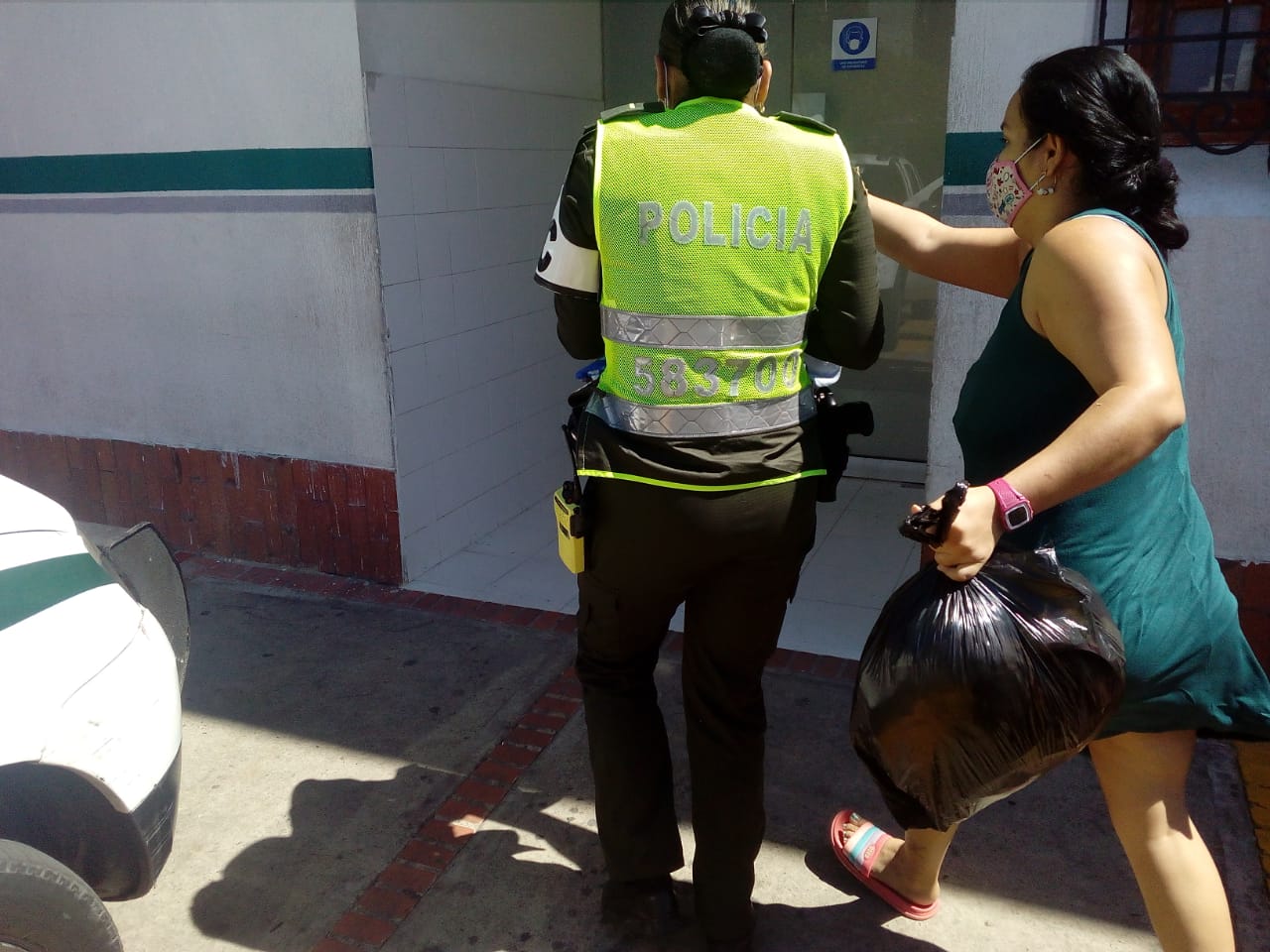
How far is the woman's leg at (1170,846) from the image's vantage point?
84.9 inches

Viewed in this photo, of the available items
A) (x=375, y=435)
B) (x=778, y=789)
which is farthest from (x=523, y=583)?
(x=778, y=789)

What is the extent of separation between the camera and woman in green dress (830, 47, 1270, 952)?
1993 millimetres

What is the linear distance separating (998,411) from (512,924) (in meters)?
1.73

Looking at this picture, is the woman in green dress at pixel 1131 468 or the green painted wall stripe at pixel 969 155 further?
the green painted wall stripe at pixel 969 155

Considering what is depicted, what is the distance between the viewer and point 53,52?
4.96 meters

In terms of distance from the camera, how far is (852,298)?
235 centimetres

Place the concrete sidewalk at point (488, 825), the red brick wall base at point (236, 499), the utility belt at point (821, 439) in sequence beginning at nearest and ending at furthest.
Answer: the utility belt at point (821, 439)
the concrete sidewalk at point (488, 825)
the red brick wall base at point (236, 499)

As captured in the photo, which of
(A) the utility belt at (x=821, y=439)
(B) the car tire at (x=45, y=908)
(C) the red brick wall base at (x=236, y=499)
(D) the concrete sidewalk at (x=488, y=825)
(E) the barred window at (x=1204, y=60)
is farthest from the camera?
(C) the red brick wall base at (x=236, y=499)

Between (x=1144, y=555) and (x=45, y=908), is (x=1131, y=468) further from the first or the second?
(x=45, y=908)

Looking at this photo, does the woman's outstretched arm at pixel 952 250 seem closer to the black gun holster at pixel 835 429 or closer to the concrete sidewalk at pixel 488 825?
the black gun holster at pixel 835 429

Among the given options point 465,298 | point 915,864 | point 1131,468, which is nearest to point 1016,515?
point 1131,468

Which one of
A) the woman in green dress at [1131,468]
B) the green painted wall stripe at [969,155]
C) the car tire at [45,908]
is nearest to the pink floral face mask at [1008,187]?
the woman in green dress at [1131,468]

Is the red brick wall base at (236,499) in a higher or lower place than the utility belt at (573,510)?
lower

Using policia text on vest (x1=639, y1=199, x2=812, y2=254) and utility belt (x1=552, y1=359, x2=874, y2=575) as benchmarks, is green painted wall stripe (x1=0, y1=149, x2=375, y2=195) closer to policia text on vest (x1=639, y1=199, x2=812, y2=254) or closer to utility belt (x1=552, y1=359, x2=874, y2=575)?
utility belt (x1=552, y1=359, x2=874, y2=575)
